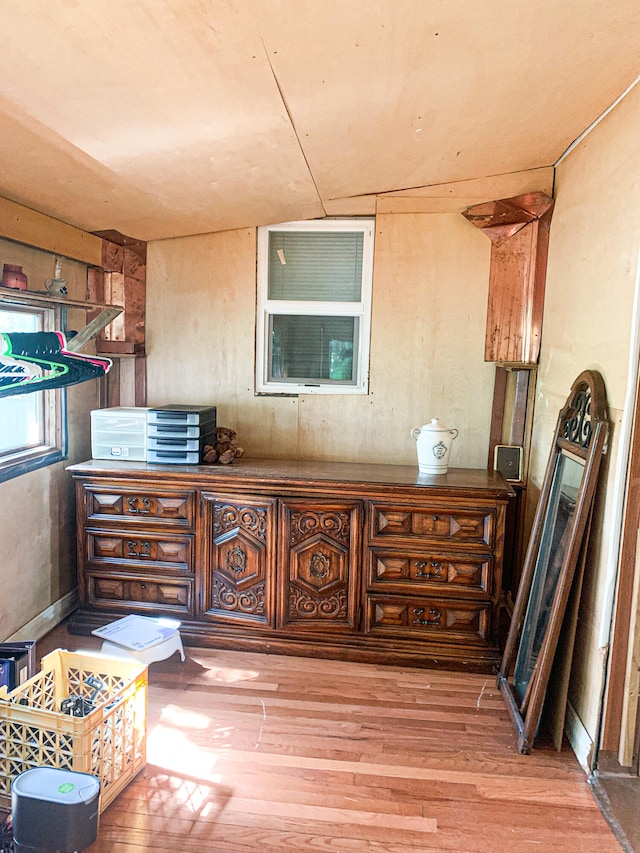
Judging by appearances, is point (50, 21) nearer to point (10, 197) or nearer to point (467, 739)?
point (10, 197)

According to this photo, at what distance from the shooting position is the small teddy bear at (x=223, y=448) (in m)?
3.28

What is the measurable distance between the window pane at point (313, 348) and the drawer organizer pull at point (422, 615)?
52.1 inches

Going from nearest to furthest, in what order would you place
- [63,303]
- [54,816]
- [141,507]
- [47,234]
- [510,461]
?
[54,816]
[63,303]
[47,234]
[141,507]
[510,461]

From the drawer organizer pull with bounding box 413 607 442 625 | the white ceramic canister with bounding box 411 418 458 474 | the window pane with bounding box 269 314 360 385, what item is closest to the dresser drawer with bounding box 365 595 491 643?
the drawer organizer pull with bounding box 413 607 442 625

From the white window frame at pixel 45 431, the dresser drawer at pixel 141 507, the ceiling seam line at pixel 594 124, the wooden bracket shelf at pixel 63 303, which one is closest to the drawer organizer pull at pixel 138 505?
the dresser drawer at pixel 141 507

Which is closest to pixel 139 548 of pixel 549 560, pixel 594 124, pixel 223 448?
pixel 223 448

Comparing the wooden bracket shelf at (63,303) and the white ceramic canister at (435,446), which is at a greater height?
the wooden bracket shelf at (63,303)

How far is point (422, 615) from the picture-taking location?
2.99 metres

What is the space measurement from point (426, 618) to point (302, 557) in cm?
68

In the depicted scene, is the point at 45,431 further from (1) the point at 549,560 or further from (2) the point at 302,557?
(1) the point at 549,560

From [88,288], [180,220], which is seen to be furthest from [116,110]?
[88,288]

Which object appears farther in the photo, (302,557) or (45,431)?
(45,431)

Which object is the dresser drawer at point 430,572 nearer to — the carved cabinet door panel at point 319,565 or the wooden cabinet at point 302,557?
the wooden cabinet at point 302,557

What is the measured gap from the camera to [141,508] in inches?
124
